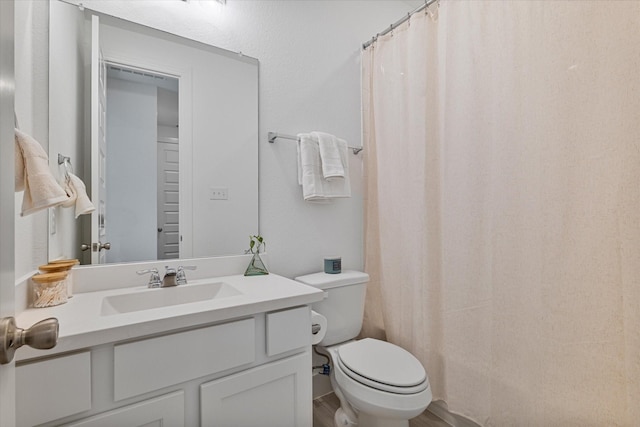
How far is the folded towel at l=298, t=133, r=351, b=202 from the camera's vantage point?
1621mm

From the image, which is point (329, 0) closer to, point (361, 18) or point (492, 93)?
point (361, 18)

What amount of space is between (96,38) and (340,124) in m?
1.21

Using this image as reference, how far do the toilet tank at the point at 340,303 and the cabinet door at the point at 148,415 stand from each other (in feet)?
2.45

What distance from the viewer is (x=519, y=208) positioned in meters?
1.19

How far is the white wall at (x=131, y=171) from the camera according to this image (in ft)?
4.00

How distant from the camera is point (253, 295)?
1059 mm

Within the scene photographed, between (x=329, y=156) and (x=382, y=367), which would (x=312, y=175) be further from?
(x=382, y=367)

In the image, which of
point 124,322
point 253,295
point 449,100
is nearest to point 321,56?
point 449,100

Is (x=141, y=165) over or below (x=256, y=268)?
over

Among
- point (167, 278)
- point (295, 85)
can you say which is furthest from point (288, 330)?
point (295, 85)

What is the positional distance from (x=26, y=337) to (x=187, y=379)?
509 mm

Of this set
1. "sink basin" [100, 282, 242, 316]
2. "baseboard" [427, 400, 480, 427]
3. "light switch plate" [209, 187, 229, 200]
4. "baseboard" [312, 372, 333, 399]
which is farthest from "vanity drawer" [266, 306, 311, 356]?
"baseboard" [427, 400, 480, 427]

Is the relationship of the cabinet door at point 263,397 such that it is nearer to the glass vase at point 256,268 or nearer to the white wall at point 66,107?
the glass vase at point 256,268

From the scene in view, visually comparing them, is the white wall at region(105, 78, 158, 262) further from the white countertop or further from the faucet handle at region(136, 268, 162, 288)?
the white countertop
